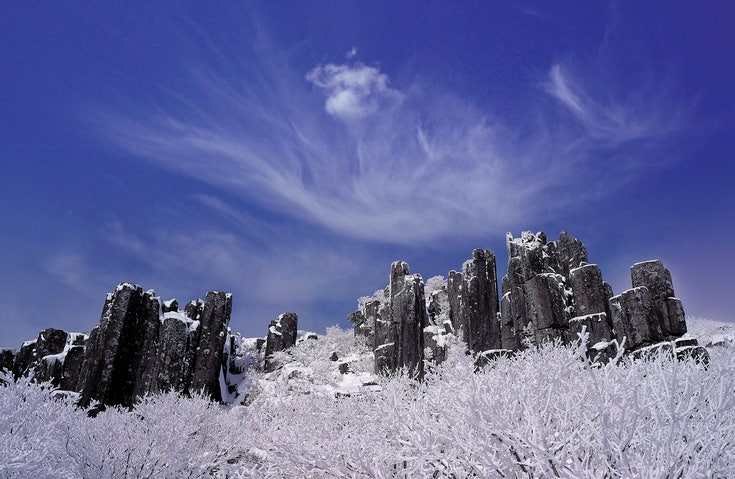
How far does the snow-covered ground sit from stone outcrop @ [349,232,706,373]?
289 centimetres

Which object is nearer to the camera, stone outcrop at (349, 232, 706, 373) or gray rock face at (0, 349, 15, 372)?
stone outcrop at (349, 232, 706, 373)

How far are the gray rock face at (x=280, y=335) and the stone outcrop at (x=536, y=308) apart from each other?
9345mm

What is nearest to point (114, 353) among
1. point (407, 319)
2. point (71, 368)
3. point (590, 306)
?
point (71, 368)

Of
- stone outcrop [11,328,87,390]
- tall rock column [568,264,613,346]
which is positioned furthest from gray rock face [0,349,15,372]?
tall rock column [568,264,613,346]

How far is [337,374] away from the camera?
126 feet

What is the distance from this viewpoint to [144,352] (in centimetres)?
3341

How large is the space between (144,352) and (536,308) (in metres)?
28.0

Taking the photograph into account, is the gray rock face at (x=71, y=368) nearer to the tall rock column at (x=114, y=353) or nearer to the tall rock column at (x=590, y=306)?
the tall rock column at (x=114, y=353)

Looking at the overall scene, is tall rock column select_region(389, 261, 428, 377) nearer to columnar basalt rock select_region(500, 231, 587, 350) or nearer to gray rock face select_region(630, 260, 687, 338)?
columnar basalt rock select_region(500, 231, 587, 350)

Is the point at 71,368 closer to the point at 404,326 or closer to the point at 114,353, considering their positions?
the point at 114,353

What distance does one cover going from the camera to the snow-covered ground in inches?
230

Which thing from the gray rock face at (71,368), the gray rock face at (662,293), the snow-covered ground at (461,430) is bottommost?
the snow-covered ground at (461,430)

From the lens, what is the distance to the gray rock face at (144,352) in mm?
31438

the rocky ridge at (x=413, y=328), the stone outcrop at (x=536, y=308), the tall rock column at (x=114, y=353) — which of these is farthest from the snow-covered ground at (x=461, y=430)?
the tall rock column at (x=114, y=353)
